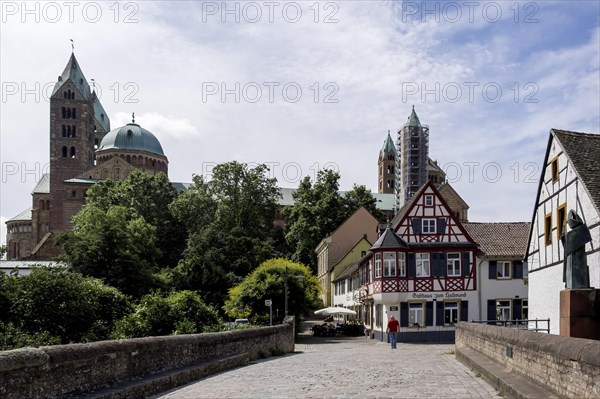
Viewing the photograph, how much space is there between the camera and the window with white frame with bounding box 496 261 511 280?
4076 centimetres

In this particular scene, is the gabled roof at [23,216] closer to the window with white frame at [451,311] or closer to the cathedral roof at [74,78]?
the cathedral roof at [74,78]

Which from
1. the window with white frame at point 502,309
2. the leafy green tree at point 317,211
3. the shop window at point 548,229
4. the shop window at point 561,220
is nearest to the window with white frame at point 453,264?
the window with white frame at point 502,309

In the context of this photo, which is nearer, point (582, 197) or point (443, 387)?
point (443, 387)

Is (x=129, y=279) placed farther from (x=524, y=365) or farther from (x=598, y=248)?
(x=524, y=365)

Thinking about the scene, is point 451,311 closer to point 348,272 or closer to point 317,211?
point 348,272

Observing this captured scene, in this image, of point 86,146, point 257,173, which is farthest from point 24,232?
point 257,173

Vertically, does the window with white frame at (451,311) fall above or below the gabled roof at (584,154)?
below

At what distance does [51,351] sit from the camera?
31.7 ft

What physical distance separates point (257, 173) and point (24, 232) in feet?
189

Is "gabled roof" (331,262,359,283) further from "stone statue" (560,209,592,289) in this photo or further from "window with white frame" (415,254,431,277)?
"stone statue" (560,209,592,289)

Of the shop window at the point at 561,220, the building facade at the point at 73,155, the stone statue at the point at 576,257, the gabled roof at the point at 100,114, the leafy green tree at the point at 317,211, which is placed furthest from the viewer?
the gabled roof at the point at 100,114

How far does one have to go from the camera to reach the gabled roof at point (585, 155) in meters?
23.5

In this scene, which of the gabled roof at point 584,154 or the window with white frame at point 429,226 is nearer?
the gabled roof at point 584,154

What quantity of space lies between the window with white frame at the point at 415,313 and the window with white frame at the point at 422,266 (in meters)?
1.79
